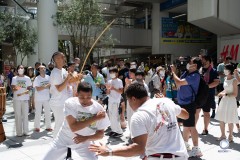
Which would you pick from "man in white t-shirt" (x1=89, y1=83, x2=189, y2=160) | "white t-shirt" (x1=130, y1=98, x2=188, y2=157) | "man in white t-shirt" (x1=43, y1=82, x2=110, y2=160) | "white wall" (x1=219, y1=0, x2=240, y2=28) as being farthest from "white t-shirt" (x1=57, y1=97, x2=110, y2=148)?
"white wall" (x1=219, y1=0, x2=240, y2=28)

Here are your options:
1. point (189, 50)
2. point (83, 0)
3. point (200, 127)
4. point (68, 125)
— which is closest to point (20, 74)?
point (68, 125)

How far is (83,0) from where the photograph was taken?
15820 millimetres

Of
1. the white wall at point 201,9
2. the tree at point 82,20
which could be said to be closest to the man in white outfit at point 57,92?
the tree at point 82,20

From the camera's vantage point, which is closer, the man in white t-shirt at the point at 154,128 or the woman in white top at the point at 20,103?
the man in white t-shirt at the point at 154,128

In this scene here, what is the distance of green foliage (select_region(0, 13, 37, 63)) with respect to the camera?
17672mm

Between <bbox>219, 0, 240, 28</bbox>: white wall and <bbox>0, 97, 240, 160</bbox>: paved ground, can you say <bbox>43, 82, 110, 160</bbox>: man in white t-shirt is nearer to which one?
<bbox>0, 97, 240, 160</bbox>: paved ground

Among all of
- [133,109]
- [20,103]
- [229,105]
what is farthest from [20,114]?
[133,109]

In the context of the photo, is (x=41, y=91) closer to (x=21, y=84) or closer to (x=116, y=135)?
Answer: (x=21, y=84)

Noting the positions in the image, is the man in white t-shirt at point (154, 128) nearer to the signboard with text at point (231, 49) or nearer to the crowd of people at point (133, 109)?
the crowd of people at point (133, 109)

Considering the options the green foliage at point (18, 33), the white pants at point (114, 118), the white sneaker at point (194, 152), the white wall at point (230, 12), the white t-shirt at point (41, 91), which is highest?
the white wall at point (230, 12)

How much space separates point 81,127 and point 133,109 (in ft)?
3.02

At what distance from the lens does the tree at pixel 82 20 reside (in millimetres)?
16094

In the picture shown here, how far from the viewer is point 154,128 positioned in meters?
2.48

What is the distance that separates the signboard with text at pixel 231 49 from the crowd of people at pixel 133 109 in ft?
31.2
